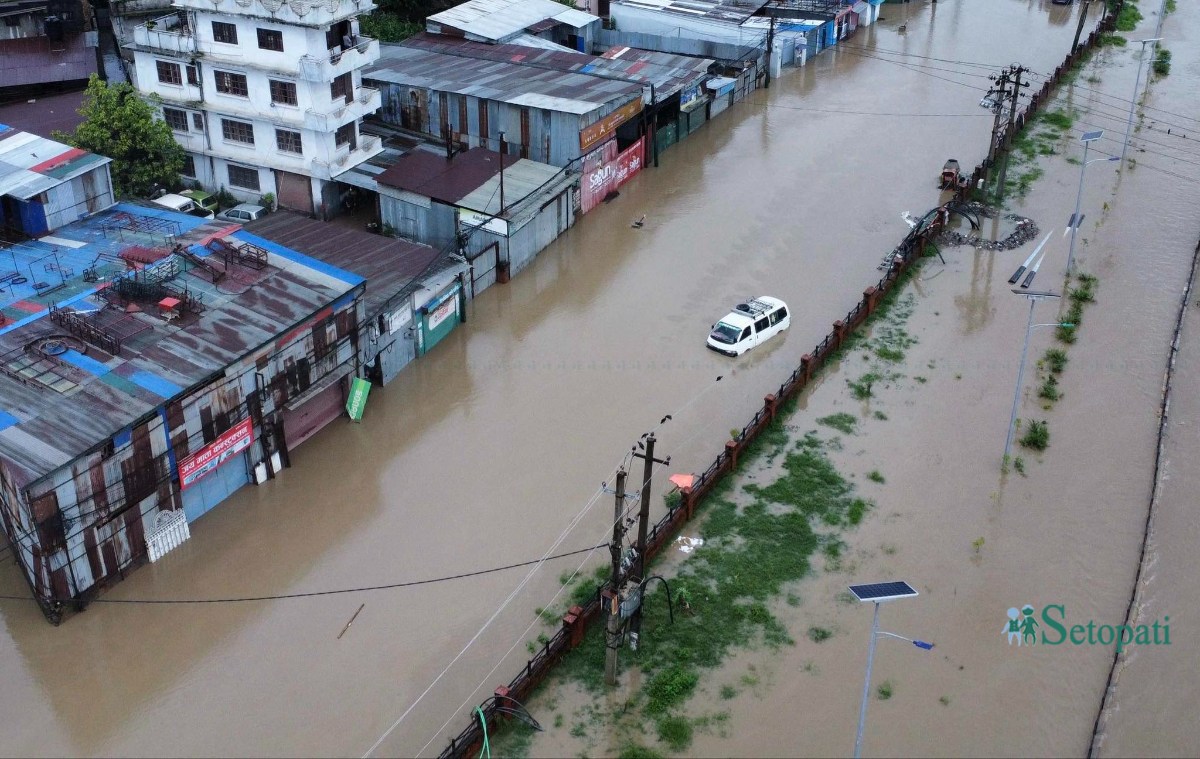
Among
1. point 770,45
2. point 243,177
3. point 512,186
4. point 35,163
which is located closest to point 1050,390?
point 512,186

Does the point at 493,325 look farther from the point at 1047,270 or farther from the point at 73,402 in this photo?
the point at 1047,270

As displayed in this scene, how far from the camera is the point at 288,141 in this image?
1630 inches

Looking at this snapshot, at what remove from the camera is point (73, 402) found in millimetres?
25219

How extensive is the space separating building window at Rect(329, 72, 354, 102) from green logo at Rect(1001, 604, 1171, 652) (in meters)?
29.1

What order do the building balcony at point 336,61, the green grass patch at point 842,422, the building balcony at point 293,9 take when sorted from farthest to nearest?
the building balcony at point 336,61, the building balcony at point 293,9, the green grass patch at point 842,422

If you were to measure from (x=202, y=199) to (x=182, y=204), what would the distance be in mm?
1482

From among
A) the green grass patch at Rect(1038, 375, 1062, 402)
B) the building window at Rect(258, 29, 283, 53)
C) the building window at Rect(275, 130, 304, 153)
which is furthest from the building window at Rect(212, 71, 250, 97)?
the green grass patch at Rect(1038, 375, 1062, 402)

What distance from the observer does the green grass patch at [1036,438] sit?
31.7 m

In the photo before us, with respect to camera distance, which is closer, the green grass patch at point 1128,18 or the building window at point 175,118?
the building window at point 175,118

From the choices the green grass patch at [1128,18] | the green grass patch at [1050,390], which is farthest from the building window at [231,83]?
the green grass patch at [1128,18]

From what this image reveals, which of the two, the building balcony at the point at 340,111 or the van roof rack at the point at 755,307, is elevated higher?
the building balcony at the point at 340,111

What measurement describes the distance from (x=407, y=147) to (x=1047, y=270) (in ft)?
83.9

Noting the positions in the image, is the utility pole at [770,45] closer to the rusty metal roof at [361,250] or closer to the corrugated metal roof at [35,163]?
the rusty metal roof at [361,250]

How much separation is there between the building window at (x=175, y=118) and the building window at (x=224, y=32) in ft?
11.5
